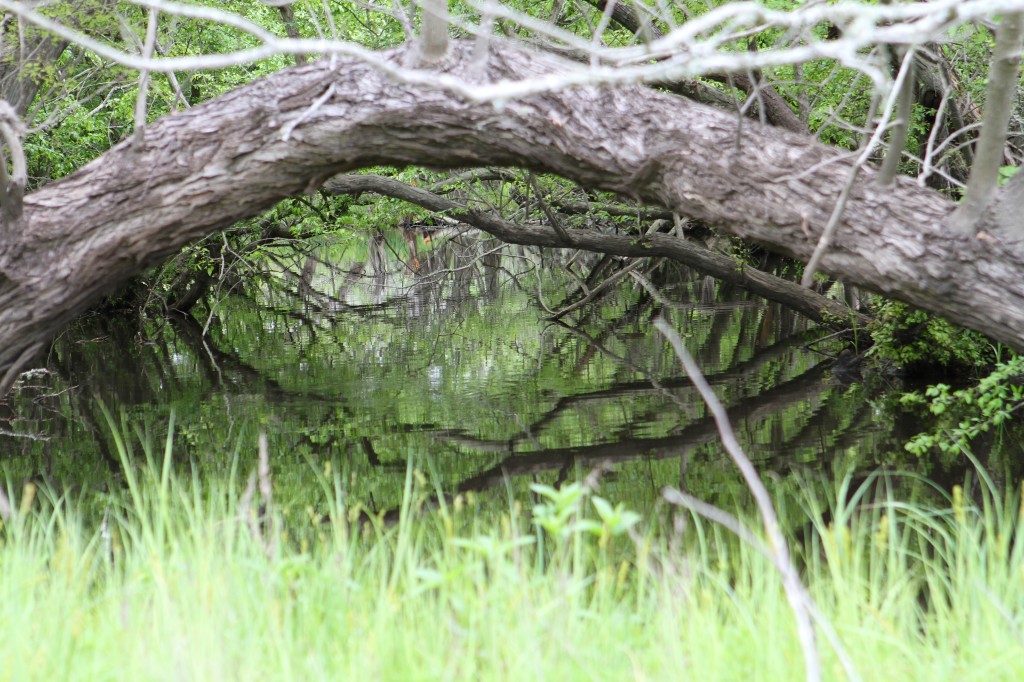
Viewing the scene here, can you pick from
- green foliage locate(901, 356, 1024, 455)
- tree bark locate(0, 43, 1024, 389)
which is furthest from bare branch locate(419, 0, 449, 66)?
green foliage locate(901, 356, 1024, 455)

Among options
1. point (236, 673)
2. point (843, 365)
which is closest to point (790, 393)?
point (843, 365)

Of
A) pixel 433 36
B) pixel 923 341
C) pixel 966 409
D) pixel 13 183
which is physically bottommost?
pixel 966 409

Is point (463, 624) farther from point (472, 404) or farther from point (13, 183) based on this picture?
point (472, 404)

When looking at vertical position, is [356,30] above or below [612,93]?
above

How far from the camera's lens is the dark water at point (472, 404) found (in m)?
4.65

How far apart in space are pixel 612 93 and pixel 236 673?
110 inches

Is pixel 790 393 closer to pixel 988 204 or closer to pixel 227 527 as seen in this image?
Answer: pixel 988 204

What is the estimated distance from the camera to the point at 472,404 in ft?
21.1

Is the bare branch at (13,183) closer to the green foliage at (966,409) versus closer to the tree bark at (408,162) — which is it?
the tree bark at (408,162)

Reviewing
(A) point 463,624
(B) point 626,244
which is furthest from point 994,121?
(B) point 626,244

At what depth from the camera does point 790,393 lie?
645 cm

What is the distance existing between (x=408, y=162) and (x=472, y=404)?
2.55 m

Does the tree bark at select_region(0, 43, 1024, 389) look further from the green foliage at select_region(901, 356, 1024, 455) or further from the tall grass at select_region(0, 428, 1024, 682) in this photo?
the tall grass at select_region(0, 428, 1024, 682)

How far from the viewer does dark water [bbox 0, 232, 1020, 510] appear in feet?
15.3
